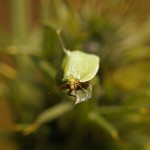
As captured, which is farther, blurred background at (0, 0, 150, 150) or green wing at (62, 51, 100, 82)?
blurred background at (0, 0, 150, 150)

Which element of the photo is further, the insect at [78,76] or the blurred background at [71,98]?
the blurred background at [71,98]

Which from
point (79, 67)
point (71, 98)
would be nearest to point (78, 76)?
point (79, 67)

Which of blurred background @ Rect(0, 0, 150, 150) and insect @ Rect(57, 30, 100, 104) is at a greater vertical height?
blurred background @ Rect(0, 0, 150, 150)

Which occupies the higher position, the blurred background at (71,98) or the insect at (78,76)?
the blurred background at (71,98)

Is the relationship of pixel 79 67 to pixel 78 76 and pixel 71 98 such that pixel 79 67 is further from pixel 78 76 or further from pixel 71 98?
pixel 71 98
